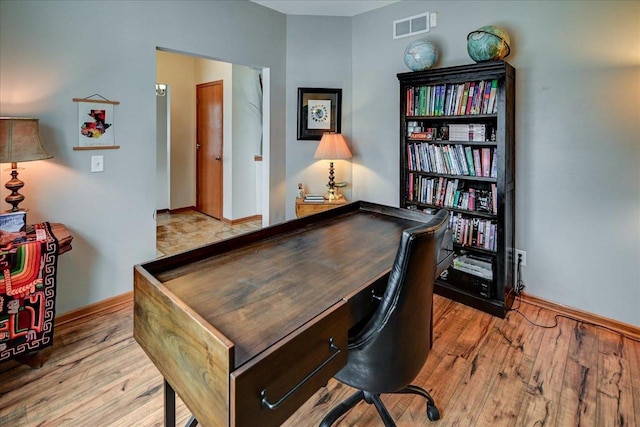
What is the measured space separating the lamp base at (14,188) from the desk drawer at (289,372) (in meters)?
2.28

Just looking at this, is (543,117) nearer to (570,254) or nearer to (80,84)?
(570,254)

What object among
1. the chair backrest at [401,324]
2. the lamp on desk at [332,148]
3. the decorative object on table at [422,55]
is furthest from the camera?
the lamp on desk at [332,148]

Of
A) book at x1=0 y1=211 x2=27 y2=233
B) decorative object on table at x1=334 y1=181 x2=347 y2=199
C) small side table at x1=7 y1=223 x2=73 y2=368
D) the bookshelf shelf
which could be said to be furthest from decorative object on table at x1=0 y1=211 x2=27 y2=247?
the bookshelf shelf

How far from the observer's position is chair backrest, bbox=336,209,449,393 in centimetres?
116

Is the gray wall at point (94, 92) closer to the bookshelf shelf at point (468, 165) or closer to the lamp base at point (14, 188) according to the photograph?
the lamp base at point (14, 188)

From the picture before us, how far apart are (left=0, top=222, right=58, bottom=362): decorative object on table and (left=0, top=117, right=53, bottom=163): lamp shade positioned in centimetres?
46

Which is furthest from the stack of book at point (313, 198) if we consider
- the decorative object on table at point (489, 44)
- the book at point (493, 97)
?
the decorative object on table at point (489, 44)

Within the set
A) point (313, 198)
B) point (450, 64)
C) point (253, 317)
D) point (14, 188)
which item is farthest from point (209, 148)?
point (253, 317)

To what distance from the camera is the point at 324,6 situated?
3609 mm

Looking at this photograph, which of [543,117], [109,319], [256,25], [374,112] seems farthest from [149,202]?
[543,117]

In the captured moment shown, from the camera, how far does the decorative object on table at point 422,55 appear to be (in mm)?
3014

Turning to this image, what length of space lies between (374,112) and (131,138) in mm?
2319

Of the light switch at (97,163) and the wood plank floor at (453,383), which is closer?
the wood plank floor at (453,383)

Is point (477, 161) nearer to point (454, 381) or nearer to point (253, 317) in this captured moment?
point (454, 381)
